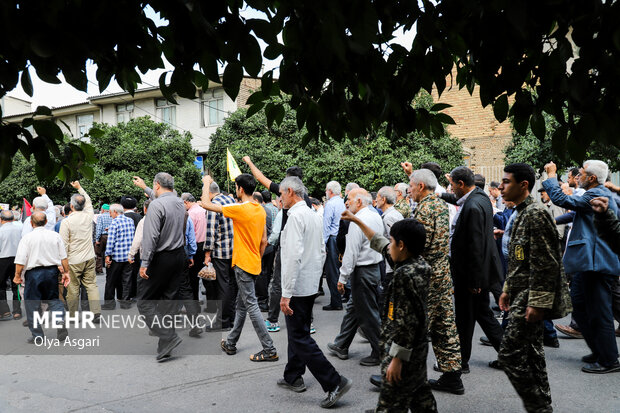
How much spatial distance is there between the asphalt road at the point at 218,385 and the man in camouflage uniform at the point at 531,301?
3.06 feet

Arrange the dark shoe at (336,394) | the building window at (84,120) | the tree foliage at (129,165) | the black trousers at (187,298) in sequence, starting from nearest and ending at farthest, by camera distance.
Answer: the dark shoe at (336,394), the black trousers at (187,298), the tree foliage at (129,165), the building window at (84,120)

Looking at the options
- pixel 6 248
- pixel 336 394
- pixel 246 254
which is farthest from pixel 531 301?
pixel 6 248

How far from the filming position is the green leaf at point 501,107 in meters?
2.67

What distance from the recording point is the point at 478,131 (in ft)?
71.6

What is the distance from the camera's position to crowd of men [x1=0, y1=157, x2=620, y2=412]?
335 cm

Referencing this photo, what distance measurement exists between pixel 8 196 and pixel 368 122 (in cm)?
2613

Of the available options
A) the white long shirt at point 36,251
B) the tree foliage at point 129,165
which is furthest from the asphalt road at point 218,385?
the tree foliage at point 129,165

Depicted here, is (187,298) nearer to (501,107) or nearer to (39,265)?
(39,265)

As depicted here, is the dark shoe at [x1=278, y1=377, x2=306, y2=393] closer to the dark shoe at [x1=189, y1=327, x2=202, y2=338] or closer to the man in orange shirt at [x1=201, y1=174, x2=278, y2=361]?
the man in orange shirt at [x1=201, y1=174, x2=278, y2=361]

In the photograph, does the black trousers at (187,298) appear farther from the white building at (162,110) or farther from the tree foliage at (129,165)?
the white building at (162,110)

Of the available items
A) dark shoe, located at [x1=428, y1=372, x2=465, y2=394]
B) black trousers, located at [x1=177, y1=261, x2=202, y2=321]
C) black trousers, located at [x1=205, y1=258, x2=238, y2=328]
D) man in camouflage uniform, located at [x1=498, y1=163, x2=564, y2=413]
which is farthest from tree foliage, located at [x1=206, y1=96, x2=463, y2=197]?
man in camouflage uniform, located at [x1=498, y1=163, x2=564, y2=413]

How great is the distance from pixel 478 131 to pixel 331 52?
21.4 m

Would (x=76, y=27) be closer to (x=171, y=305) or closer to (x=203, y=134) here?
(x=171, y=305)

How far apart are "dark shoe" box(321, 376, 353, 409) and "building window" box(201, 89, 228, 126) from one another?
2450 cm
